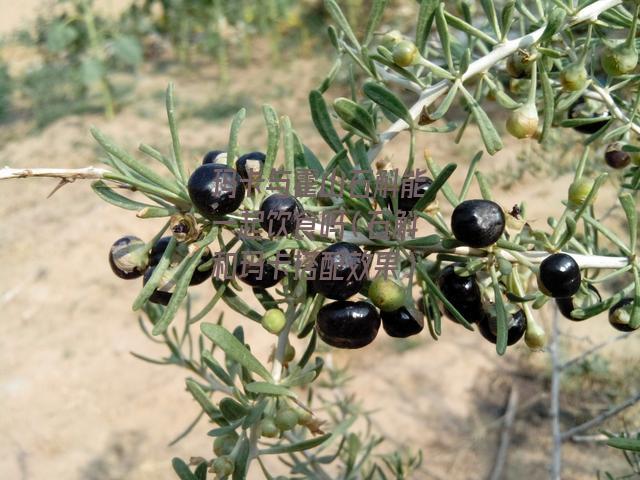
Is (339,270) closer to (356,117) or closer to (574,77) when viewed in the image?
(356,117)

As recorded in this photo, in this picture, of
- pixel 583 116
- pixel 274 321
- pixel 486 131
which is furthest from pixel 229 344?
pixel 583 116

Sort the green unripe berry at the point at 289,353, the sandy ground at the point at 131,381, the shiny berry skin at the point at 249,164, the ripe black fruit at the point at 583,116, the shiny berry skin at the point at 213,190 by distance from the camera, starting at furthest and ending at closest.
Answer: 1. the sandy ground at the point at 131,381
2. the ripe black fruit at the point at 583,116
3. the green unripe berry at the point at 289,353
4. the shiny berry skin at the point at 249,164
5. the shiny berry skin at the point at 213,190

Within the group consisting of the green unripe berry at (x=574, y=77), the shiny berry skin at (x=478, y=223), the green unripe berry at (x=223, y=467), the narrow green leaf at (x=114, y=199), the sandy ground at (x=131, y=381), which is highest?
the narrow green leaf at (x=114, y=199)

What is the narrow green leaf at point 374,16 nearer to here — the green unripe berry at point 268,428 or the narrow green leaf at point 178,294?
the narrow green leaf at point 178,294

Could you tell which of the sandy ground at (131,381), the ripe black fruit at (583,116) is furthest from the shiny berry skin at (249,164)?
the sandy ground at (131,381)

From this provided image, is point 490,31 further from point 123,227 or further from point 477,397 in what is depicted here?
point 123,227

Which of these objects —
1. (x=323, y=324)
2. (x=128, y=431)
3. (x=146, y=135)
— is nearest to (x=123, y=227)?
(x=128, y=431)
